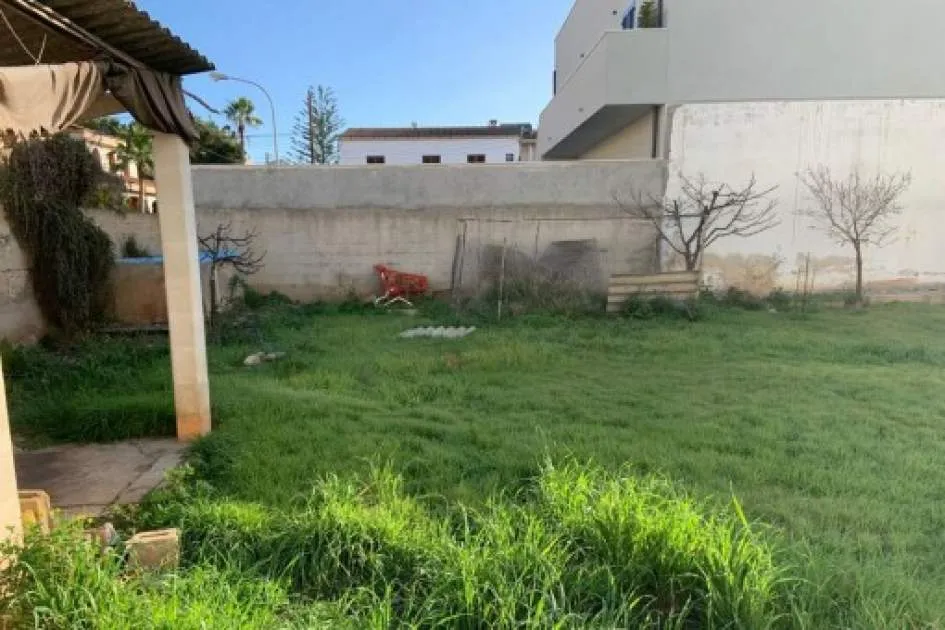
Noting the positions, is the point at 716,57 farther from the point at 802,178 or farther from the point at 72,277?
the point at 72,277

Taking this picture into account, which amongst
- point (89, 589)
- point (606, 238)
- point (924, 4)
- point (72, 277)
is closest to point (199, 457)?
point (89, 589)

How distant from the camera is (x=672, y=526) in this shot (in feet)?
8.40

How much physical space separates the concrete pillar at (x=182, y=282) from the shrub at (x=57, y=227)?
182 inches

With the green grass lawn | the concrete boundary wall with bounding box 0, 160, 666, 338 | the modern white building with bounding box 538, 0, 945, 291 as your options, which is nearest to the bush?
the green grass lawn

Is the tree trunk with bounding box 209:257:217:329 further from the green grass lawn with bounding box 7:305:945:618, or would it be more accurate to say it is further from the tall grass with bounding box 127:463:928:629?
the tall grass with bounding box 127:463:928:629

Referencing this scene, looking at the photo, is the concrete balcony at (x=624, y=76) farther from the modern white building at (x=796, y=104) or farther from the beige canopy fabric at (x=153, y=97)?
the beige canopy fabric at (x=153, y=97)

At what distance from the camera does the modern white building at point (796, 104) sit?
40.0 ft

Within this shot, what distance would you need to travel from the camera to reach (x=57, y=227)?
7.79 m

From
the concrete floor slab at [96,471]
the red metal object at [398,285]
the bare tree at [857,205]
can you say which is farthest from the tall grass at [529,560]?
the bare tree at [857,205]

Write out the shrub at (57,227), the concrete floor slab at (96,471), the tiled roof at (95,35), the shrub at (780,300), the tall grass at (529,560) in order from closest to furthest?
the tall grass at (529,560) → the tiled roof at (95,35) → the concrete floor slab at (96,471) → the shrub at (57,227) → the shrub at (780,300)

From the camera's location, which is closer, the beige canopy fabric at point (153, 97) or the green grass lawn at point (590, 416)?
the green grass lawn at point (590, 416)

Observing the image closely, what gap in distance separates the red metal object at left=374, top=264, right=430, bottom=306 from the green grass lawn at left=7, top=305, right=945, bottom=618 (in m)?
3.43

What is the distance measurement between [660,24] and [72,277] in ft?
39.6

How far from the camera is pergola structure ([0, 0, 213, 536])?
2.62 m
